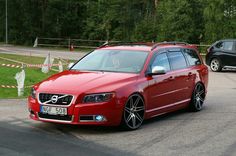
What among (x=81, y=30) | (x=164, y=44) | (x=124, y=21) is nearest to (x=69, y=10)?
(x=81, y=30)

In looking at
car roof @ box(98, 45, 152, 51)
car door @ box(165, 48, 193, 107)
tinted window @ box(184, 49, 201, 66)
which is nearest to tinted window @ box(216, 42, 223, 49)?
tinted window @ box(184, 49, 201, 66)

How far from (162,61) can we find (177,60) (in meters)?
0.73

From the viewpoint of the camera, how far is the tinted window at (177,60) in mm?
10750

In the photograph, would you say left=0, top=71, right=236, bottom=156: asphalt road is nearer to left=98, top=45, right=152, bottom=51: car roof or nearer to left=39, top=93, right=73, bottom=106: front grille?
left=39, top=93, right=73, bottom=106: front grille

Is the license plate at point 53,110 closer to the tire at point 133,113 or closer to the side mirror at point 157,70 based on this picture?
the tire at point 133,113

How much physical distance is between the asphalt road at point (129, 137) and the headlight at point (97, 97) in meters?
0.59

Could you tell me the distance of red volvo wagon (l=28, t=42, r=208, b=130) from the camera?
851 centimetres

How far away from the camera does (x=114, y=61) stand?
32.8 ft

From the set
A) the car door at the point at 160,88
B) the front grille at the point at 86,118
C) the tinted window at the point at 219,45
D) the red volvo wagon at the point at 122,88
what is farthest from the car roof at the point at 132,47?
the tinted window at the point at 219,45

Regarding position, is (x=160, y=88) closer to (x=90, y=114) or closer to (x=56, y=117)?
(x=90, y=114)

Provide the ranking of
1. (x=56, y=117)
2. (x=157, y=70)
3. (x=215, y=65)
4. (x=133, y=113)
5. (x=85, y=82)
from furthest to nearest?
(x=215, y=65), (x=157, y=70), (x=133, y=113), (x=85, y=82), (x=56, y=117)

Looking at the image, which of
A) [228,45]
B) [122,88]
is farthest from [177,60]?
[228,45]

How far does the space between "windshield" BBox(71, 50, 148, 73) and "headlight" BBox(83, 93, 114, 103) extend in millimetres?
1149

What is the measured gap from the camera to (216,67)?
81.1 feet
